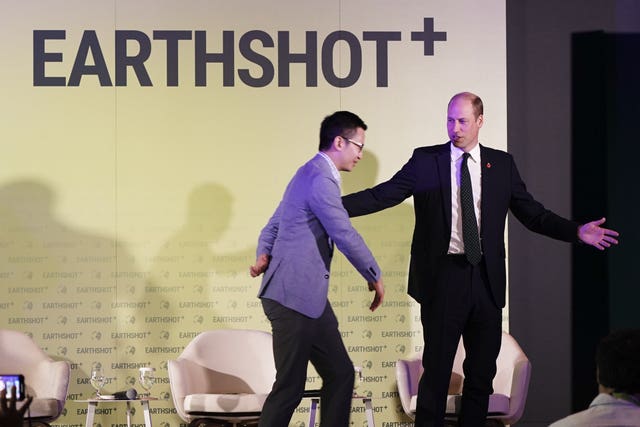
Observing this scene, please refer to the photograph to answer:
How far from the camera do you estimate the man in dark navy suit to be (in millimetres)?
4996

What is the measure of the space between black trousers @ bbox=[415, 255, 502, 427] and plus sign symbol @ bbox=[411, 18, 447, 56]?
180 cm

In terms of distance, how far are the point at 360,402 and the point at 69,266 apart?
2.03 meters

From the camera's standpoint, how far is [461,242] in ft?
16.5

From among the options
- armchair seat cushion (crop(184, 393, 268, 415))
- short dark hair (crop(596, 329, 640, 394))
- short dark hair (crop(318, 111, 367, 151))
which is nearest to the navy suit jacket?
short dark hair (crop(318, 111, 367, 151))

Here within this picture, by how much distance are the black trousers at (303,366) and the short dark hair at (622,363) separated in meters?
2.09

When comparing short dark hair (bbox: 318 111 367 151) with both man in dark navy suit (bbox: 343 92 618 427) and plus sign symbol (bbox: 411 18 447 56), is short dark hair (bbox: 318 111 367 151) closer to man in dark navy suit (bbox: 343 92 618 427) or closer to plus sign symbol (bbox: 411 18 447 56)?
man in dark navy suit (bbox: 343 92 618 427)

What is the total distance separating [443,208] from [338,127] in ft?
2.79

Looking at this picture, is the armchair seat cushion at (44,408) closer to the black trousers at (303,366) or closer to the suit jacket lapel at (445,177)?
the black trousers at (303,366)

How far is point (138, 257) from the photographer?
620 cm

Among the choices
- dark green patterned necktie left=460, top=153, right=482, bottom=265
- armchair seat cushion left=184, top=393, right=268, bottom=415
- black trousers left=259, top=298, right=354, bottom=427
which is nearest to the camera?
black trousers left=259, top=298, right=354, bottom=427

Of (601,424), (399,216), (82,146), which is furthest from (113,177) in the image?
(601,424)

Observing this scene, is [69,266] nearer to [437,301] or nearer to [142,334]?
[142,334]

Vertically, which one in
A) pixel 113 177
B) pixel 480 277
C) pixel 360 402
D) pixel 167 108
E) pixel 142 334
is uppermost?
pixel 167 108

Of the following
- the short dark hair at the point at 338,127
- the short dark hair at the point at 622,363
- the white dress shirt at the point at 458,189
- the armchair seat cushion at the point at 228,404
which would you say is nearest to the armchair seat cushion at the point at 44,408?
the armchair seat cushion at the point at 228,404
